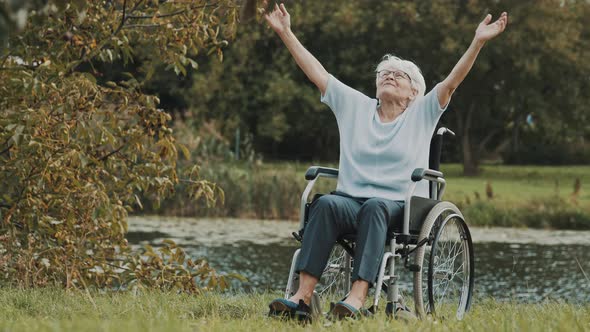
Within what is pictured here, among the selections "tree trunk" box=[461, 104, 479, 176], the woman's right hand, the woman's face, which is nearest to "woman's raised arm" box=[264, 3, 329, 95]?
the woman's right hand

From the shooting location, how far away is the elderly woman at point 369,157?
3.66 metres

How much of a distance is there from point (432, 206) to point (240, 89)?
66.2 feet

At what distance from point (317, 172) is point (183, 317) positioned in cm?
95

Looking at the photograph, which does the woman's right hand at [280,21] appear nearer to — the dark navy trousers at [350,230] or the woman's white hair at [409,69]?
the woman's white hair at [409,69]

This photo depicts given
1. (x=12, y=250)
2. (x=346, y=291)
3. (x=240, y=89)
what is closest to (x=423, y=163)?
(x=346, y=291)

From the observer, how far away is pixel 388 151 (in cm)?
407

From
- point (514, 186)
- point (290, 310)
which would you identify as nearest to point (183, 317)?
point (290, 310)

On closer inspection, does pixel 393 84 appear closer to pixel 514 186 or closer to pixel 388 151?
pixel 388 151

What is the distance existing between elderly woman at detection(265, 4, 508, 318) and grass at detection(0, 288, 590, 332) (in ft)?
0.82

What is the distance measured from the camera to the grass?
2.92m

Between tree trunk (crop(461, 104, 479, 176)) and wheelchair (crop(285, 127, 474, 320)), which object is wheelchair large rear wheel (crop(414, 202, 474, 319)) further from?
tree trunk (crop(461, 104, 479, 176))

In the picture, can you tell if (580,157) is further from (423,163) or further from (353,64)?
(423,163)

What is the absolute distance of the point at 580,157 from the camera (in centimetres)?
3291

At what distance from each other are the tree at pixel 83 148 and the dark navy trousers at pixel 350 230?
1432mm
